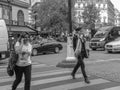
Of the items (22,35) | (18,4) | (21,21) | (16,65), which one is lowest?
(16,65)

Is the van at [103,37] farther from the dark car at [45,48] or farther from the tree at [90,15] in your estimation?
the tree at [90,15]

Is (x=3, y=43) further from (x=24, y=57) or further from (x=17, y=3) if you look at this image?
(x=17, y=3)

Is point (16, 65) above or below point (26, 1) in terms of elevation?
below

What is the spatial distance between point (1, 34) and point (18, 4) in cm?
2242

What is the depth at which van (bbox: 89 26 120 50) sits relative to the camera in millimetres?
24627

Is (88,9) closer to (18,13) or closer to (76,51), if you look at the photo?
(18,13)

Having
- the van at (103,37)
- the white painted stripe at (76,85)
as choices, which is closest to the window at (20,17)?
the van at (103,37)

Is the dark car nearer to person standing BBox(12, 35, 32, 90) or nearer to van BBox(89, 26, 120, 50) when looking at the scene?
A: van BBox(89, 26, 120, 50)

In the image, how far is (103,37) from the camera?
82.1 ft

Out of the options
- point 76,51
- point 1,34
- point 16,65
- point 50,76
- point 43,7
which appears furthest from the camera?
point 43,7

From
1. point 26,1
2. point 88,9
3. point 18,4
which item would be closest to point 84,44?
point 18,4

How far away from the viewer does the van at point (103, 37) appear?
24627 mm

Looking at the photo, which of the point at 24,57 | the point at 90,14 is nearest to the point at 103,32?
the point at 24,57

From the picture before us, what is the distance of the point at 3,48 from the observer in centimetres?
1488
